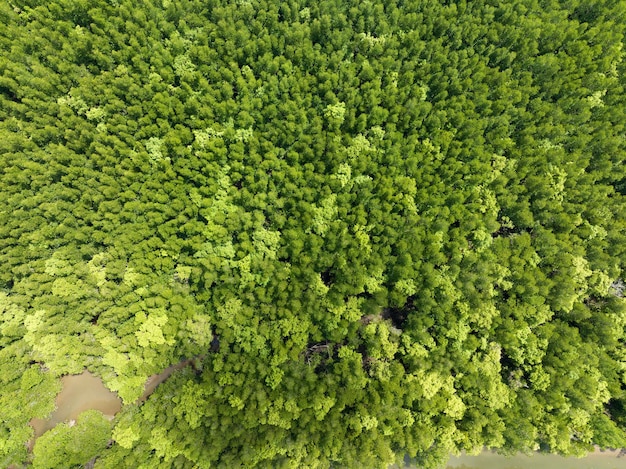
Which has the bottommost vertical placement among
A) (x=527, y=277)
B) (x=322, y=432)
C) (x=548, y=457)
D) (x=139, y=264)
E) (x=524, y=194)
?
(x=548, y=457)

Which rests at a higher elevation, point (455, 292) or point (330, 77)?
point (330, 77)

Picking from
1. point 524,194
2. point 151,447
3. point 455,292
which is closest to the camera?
point 151,447

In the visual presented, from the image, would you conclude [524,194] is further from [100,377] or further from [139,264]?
[100,377]

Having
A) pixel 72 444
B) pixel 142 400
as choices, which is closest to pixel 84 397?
pixel 72 444

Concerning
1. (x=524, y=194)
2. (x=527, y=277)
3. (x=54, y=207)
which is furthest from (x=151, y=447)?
(x=524, y=194)

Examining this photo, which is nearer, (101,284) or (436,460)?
(436,460)

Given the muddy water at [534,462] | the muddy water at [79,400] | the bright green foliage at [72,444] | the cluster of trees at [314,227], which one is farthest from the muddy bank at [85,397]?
the muddy water at [534,462]

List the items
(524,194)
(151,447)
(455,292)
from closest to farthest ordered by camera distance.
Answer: (151,447) → (455,292) → (524,194)
